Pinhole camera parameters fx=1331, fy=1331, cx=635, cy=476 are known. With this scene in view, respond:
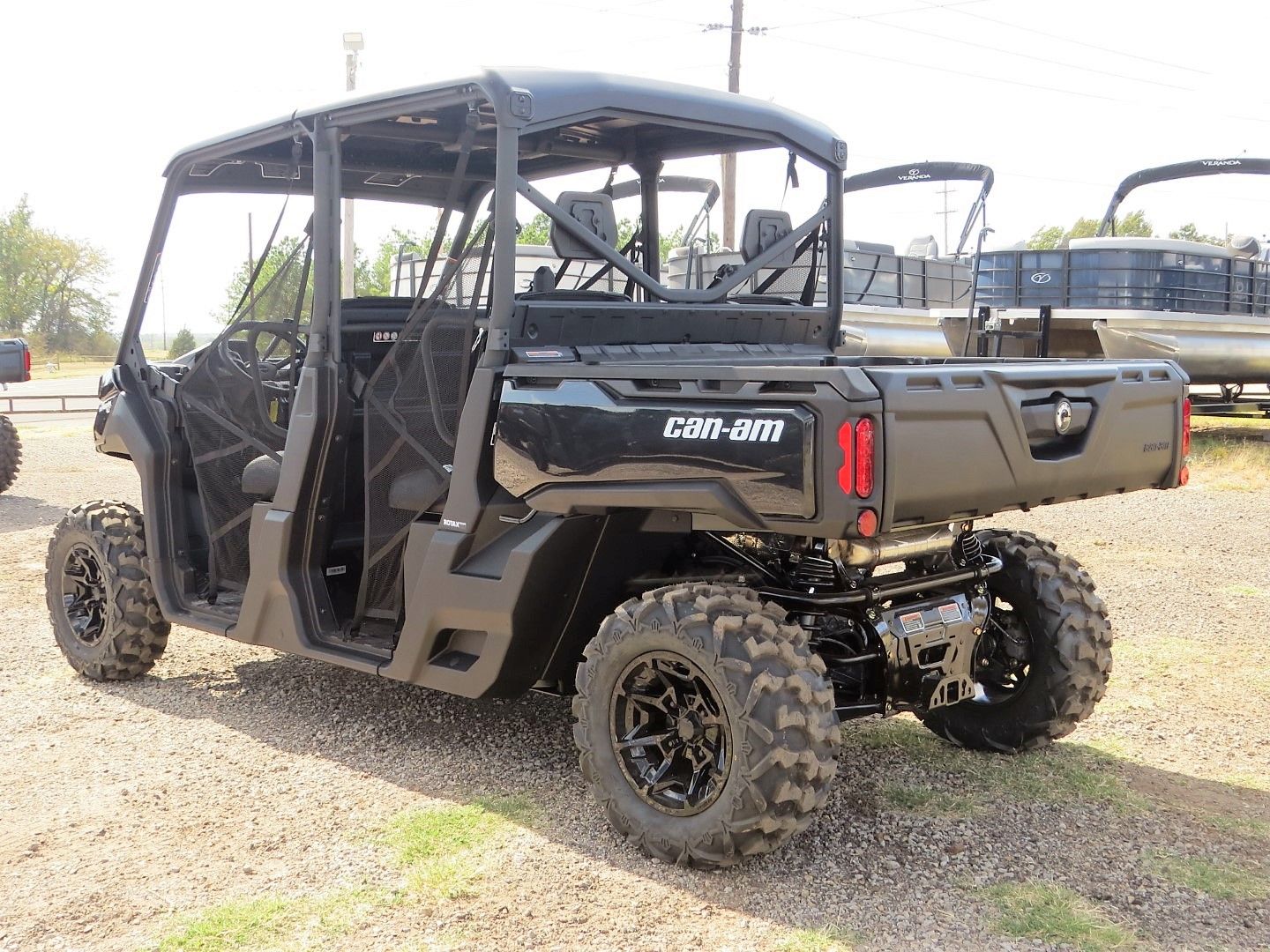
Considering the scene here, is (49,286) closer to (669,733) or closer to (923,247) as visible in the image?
(923,247)

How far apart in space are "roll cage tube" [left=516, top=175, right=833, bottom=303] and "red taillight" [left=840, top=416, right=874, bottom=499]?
55.3 inches

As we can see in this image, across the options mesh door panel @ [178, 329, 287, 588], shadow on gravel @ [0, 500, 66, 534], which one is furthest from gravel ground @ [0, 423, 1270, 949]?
shadow on gravel @ [0, 500, 66, 534]

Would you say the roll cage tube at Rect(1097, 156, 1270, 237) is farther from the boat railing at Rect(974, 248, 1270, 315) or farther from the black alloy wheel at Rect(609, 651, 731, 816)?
the black alloy wheel at Rect(609, 651, 731, 816)

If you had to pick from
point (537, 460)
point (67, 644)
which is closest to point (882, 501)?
point (537, 460)

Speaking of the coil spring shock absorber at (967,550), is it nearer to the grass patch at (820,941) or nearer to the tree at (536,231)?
the grass patch at (820,941)

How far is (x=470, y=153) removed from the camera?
521 centimetres

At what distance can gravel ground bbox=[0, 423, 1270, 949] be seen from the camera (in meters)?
3.49

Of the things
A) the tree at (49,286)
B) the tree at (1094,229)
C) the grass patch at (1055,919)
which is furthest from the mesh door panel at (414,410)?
the tree at (49,286)

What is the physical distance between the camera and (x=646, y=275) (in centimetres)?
484

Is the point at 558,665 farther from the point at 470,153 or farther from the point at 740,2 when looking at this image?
the point at 740,2

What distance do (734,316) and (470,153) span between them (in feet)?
4.10

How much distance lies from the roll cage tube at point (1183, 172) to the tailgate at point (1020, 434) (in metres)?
12.8

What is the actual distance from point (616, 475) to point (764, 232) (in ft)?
5.15

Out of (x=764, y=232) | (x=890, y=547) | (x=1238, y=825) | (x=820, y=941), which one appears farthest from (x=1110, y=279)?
(x=820, y=941)
